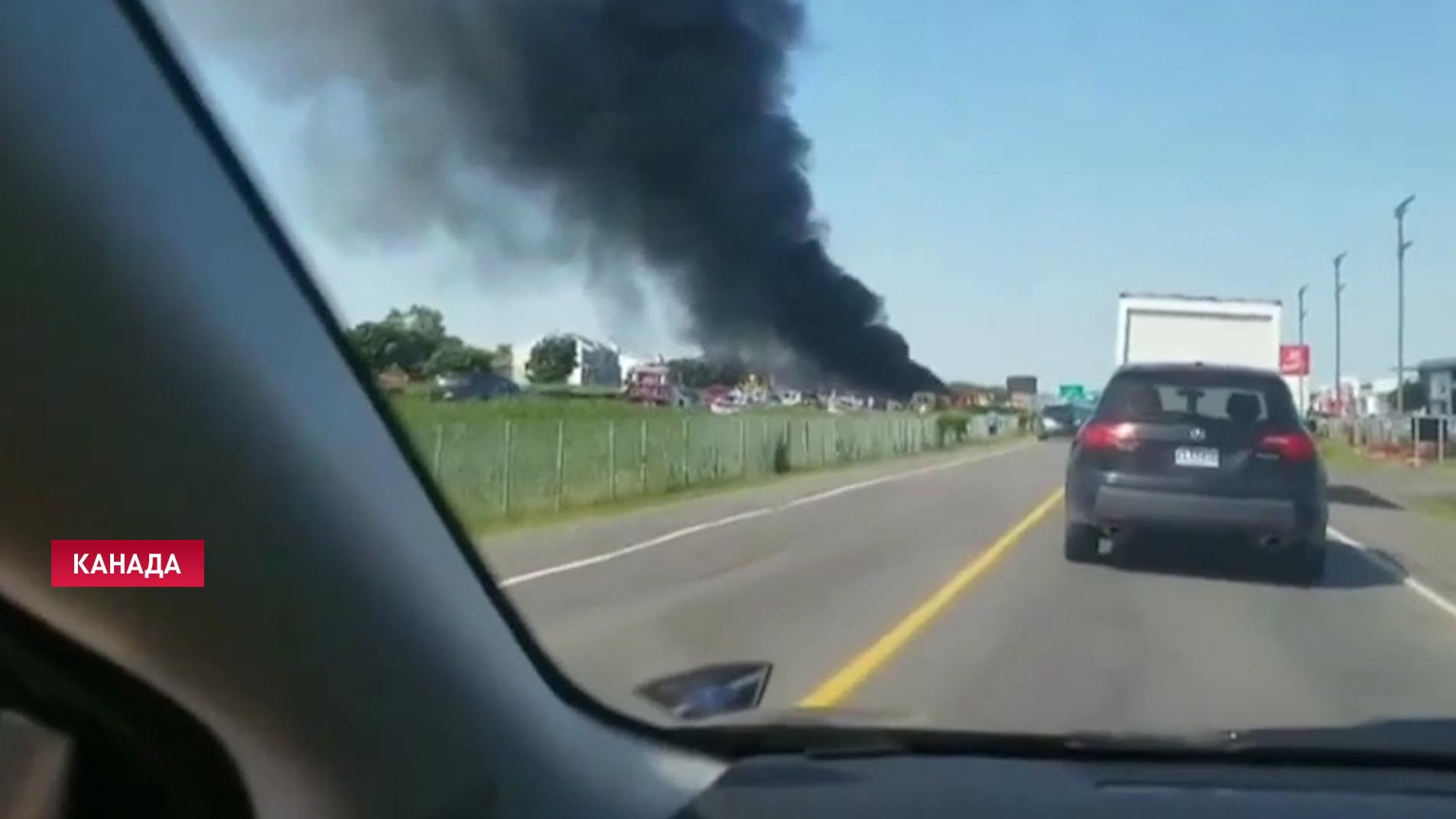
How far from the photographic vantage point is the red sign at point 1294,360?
1989 centimetres

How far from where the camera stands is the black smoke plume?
387cm

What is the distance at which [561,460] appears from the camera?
9.19 meters

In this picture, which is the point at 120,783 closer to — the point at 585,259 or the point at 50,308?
the point at 50,308

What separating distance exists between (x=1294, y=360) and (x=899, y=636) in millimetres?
13586

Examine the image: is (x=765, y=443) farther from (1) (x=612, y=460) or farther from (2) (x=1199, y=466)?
(2) (x=1199, y=466)

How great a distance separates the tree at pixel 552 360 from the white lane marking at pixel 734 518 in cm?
51

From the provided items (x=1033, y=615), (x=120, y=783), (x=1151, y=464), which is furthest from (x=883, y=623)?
(x=120, y=783)

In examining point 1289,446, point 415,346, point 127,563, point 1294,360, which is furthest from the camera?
point 1294,360

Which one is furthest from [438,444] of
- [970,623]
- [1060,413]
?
[1060,413]

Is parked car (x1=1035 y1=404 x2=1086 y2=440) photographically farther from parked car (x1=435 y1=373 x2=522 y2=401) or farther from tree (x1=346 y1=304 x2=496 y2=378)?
tree (x1=346 y1=304 x2=496 y2=378)

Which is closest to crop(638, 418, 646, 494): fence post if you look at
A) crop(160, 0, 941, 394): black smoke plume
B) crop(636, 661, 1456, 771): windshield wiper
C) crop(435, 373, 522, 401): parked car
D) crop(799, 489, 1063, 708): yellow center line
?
crop(799, 489, 1063, 708): yellow center line

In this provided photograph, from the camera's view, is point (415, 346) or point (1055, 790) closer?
point (1055, 790)

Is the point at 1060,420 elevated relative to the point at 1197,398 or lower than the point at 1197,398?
lower

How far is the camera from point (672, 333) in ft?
17.5
